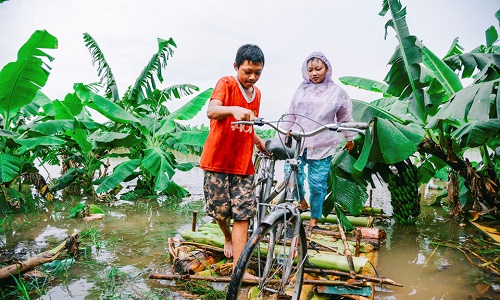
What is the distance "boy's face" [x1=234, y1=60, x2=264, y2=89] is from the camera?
2375 millimetres

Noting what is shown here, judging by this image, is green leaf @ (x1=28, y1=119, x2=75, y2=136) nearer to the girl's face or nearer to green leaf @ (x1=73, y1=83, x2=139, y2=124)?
green leaf @ (x1=73, y1=83, x2=139, y2=124)

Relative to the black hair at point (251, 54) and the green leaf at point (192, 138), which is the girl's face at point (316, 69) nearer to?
the black hair at point (251, 54)

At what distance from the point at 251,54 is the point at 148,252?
2.42 m

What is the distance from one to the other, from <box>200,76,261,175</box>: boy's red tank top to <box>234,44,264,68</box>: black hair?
22cm

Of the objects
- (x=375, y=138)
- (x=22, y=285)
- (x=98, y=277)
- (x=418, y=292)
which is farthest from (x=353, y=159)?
(x=22, y=285)

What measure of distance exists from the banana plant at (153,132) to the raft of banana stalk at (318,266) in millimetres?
2292

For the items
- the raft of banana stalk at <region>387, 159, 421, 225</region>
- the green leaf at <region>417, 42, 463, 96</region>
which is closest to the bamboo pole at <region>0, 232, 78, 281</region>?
the raft of banana stalk at <region>387, 159, 421, 225</region>

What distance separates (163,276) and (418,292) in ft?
6.76

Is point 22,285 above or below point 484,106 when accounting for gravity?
below

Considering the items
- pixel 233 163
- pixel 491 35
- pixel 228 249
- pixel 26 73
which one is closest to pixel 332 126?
pixel 233 163

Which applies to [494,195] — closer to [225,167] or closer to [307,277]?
[307,277]

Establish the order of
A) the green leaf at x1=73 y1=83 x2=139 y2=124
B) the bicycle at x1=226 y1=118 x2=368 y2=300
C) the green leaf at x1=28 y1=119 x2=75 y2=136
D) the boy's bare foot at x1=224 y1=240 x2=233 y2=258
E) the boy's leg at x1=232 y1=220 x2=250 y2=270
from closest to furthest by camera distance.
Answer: the bicycle at x1=226 y1=118 x2=368 y2=300, the boy's leg at x1=232 y1=220 x2=250 y2=270, the boy's bare foot at x1=224 y1=240 x2=233 y2=258, the green leaf at x1=28 y1=119 x2=75 y2=136, the green leaf at x1=73 y1=83 x2=139 y2=124

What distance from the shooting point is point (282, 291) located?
220 centimetres

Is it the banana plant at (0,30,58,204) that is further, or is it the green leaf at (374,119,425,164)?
the banana plant at (0,30,58,204)
